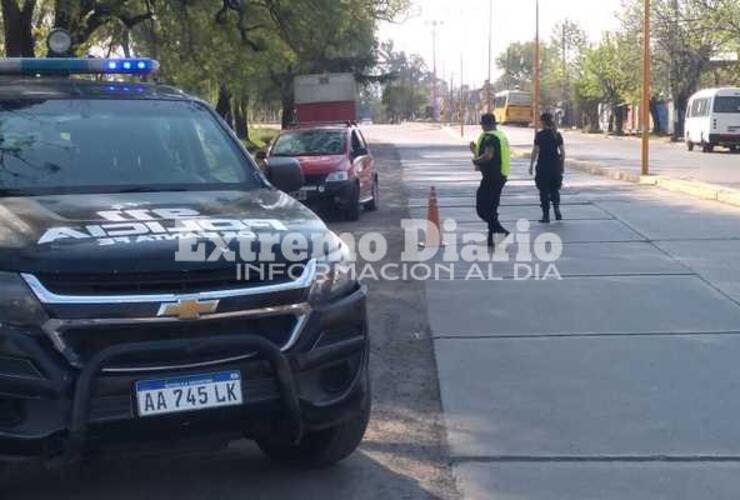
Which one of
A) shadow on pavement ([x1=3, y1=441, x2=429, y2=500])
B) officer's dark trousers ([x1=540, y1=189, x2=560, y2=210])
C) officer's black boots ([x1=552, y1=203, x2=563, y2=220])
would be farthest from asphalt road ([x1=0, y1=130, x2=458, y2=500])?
officer's black boots ([x1=552, y1=203, x2=563, y2=220])

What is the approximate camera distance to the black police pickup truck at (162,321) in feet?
13.5

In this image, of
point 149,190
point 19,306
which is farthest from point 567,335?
point 19,306

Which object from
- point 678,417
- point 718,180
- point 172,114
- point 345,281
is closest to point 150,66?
point 172,114

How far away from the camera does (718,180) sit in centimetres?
2411

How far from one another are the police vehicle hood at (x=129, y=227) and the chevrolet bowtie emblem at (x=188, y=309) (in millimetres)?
152

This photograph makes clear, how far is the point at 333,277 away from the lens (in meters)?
4.78

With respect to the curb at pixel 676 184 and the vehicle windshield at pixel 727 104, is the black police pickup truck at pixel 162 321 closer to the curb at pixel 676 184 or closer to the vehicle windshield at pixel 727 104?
the curb at pixel 676 184

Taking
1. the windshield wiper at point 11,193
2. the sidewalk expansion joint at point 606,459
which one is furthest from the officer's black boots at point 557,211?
the windshield wiper at point 11,193

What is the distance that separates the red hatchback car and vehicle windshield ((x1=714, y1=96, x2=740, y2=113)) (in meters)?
24.7

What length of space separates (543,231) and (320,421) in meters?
10.6

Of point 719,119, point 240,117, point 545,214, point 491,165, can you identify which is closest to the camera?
point 491,165

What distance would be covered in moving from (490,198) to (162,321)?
9.29 meters

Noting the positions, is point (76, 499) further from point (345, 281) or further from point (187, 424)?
point (345, 281)

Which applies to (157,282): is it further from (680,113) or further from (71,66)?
(680,113)
